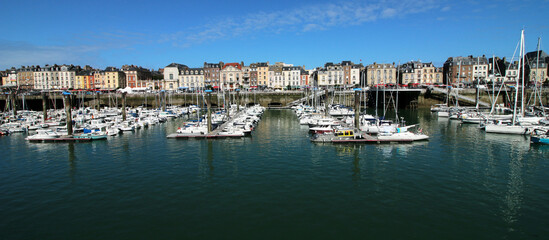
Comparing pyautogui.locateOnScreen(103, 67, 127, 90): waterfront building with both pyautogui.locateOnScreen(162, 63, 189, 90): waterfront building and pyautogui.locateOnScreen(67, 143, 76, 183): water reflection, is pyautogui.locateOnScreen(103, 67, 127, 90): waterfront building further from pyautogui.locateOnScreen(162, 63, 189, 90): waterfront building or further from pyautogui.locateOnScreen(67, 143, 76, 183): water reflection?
pyautogui.locateOnScreen(67, 143, 76, 183): water reflection

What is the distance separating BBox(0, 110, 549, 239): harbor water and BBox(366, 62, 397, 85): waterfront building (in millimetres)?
90157

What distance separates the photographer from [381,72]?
4938 inches

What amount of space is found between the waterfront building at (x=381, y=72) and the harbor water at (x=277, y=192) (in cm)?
9016

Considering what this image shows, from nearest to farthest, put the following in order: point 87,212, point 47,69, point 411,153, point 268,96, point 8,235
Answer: point 8,235 < point 87,212 < point 411,153 < point 268,96 < point 47,69

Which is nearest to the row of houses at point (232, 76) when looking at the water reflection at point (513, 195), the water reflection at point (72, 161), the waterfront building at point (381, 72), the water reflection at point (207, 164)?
the waterfront building at point (381, 72)

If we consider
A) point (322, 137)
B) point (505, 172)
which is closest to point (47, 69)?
point (322, 137)

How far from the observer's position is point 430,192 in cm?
2231

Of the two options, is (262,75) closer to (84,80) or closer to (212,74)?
(212,74)

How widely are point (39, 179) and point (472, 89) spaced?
349ft

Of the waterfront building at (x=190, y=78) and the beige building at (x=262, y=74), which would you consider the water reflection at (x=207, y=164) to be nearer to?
the waterfront building at (x=190, y=78)

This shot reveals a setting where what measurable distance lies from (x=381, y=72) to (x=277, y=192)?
4448 inches

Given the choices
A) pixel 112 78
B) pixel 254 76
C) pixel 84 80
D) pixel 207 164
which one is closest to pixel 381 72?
pixel 254 76

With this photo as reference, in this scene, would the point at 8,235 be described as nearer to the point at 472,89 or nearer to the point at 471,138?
the point at 471,138

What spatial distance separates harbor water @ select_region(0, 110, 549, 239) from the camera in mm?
17344
